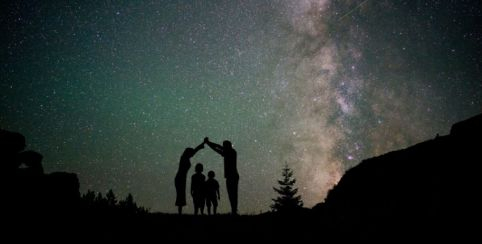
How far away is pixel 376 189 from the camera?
8812 millimetres

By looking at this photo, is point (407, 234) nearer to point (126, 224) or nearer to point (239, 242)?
point (239, 242)

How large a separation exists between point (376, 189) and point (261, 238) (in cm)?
444

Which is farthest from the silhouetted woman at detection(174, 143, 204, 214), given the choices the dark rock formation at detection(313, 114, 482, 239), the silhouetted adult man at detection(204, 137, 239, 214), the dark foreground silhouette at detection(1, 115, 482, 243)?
the dark rock formation at detection(313, 114, 482, 239)

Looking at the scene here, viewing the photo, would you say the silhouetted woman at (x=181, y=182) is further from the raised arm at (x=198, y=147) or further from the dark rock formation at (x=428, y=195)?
the dark rock formation at (x=428, y=195)

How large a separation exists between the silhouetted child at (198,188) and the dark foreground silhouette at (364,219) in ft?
4.07

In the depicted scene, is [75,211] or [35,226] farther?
[75,211]

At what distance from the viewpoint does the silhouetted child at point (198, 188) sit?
9.66m

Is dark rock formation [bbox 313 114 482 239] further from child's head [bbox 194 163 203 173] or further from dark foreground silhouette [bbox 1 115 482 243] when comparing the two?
child's head [bbox 194 163 203 173]

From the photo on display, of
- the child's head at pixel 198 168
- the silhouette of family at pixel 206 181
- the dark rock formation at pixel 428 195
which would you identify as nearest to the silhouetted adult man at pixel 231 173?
the silhouette of family at pixel 206 181

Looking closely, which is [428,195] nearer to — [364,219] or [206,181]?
[364,219]

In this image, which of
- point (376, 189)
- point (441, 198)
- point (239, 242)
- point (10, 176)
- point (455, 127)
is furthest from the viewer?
point (376, 189)

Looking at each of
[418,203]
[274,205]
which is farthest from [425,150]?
[274,205]

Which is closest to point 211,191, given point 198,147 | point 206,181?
point 206,181

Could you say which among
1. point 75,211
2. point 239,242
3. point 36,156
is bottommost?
point 239,242
